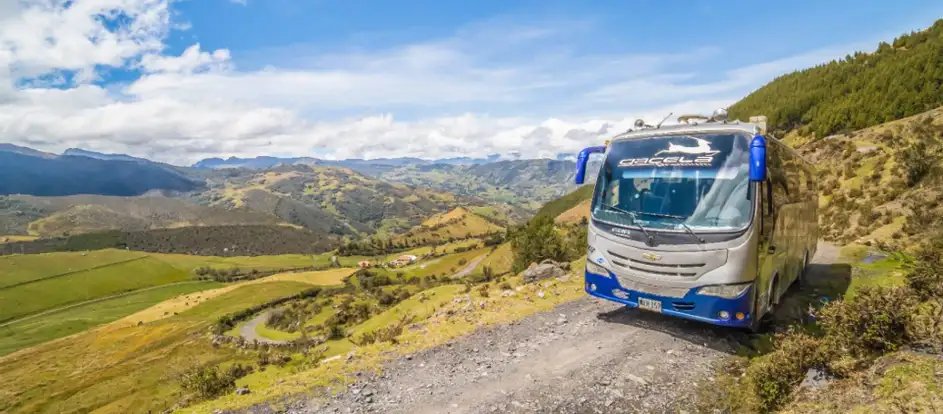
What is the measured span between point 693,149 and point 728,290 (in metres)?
3.21

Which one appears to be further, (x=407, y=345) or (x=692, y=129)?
(x=407, y=345)

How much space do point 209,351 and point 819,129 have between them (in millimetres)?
108011

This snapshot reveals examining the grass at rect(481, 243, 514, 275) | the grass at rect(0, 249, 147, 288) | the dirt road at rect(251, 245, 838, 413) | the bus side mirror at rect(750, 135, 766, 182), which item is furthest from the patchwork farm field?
the bus side mirror at rect(750, 135, 766, 182)

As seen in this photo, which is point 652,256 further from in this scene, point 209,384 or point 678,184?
point 209,384

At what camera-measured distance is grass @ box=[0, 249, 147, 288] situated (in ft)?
557

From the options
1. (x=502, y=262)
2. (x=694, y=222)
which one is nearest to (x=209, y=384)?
(x=694, y=222)

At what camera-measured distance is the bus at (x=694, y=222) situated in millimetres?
8734

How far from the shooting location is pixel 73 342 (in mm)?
96375

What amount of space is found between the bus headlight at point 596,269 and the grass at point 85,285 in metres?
195

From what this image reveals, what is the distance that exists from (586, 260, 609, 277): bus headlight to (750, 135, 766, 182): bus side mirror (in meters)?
3.66

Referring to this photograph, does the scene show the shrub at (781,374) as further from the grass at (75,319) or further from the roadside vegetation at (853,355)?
the grass at (75,319)

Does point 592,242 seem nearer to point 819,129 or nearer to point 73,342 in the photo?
point 819,129

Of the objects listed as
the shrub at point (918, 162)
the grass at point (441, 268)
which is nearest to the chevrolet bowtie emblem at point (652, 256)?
the shrub at point (918, 162)

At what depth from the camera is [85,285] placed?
536 ft
